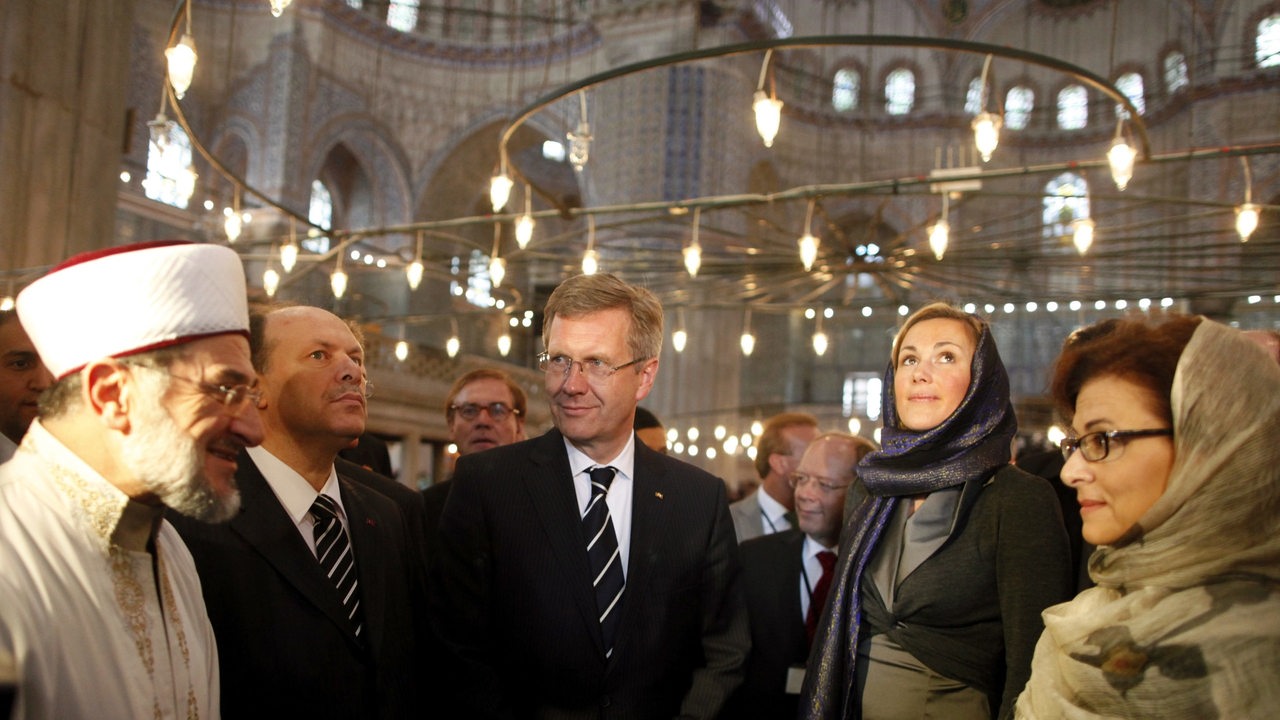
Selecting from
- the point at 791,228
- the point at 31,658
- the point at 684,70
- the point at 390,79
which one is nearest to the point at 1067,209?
the point at 791,228

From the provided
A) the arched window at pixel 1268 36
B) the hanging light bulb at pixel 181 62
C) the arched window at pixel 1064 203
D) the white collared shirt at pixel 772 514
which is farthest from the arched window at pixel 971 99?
the hanging light bulb at pixel 181 62

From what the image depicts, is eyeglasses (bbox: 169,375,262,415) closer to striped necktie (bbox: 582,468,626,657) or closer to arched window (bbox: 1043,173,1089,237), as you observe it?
striped necktie (bbox: 582,468,626,657)

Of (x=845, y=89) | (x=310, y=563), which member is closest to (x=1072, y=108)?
(x=845, y=89)

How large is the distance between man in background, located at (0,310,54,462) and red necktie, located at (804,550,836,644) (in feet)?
8.53

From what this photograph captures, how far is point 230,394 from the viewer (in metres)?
1.86

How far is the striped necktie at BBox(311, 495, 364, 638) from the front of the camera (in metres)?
2.47

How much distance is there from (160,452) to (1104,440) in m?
1.70

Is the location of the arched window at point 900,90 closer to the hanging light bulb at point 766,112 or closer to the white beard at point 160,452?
the hanging light bulb at point 766,112

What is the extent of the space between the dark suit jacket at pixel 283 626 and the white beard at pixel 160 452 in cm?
52

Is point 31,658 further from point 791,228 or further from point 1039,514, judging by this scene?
point 791,228

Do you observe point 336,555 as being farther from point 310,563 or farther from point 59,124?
point 59,124

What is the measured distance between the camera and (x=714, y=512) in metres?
2.79

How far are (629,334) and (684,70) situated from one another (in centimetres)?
1568

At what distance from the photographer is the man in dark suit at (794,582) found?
11.6 ft
